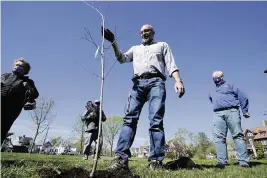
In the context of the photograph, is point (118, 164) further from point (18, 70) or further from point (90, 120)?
point (90, 120)

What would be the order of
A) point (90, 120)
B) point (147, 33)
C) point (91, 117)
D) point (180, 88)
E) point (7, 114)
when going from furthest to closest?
1. point (90, 120)
2. point (91, 117)
3. point (147, 33)
4. point (7, 114)
5. point (180, 88)

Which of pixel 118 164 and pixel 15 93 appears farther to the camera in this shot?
pixel 15 93

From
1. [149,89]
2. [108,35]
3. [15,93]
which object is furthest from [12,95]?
[149,89]

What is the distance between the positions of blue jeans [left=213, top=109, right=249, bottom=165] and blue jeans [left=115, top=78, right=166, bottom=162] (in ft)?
9.99

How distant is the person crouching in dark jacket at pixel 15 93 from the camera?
4512mm

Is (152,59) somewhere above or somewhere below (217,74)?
below

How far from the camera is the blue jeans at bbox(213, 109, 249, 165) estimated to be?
6652mm

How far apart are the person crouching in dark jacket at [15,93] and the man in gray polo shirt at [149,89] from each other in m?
2.00

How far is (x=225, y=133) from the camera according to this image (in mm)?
7234

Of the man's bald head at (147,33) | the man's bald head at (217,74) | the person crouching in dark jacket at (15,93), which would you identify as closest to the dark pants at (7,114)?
the person crouching in dark jacket at (15,93)

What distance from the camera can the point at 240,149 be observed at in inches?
266

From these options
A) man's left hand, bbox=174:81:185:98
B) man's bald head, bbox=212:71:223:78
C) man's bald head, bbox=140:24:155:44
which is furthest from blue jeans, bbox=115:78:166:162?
man's bald head, bbox=212:71:223:78

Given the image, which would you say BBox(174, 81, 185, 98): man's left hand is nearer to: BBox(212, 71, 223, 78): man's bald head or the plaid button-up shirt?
the plaid button-up shirt

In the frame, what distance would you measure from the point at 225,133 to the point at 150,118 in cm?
374
